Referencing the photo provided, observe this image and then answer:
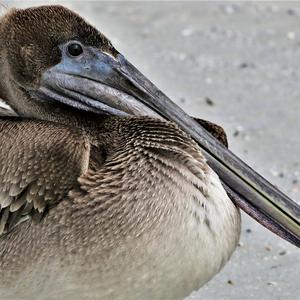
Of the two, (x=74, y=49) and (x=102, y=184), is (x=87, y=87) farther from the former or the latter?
(x=102, y=184)

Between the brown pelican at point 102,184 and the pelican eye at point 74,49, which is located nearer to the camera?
the brown pelican at point 102,184

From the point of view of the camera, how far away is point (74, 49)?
4.65 meters

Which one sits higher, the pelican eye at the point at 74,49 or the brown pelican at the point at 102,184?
the pelican eye at the point at 74,49

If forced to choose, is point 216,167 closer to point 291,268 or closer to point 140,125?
point 140,125

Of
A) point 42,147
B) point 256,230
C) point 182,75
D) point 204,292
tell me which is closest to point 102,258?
point 42,147

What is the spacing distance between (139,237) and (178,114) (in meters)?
0.60

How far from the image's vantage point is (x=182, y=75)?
7.80 metres

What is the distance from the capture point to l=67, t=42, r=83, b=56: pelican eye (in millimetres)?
4648

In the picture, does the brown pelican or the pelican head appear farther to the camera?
the pelican head

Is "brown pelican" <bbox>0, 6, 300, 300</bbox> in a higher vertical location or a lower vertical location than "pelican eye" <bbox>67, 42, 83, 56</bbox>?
lower

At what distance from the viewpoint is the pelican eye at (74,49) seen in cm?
465

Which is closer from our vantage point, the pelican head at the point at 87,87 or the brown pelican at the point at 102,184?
the brown pelican at the point at 102,184

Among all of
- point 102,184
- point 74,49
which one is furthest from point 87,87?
point 102,184

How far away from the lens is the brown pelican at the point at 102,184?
14.3ft
